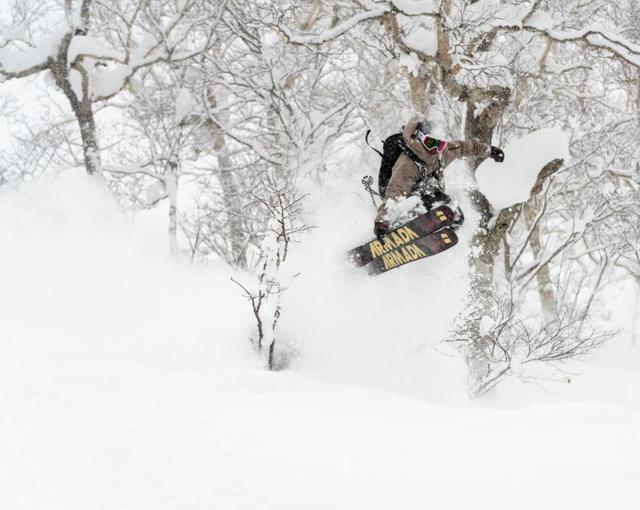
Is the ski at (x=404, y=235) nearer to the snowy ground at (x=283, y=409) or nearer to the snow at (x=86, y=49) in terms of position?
the snowy ground at (x=283, y=409)

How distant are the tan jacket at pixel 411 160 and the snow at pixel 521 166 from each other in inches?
20.7

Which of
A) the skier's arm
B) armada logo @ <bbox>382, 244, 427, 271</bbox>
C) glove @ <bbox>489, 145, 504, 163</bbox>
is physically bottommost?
armada logo @ <bbox>382, 244, 427, 271</bbox>

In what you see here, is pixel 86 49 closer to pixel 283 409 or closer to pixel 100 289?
pixel 100 289

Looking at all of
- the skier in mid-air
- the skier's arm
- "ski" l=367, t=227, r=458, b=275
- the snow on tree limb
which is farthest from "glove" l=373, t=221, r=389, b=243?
the snow on tree limb

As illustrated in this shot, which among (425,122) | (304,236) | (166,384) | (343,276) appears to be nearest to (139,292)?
(304,236)

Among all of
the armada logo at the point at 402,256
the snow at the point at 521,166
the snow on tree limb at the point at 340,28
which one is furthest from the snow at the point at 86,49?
the snow at the point at 521,166

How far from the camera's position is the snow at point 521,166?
6242 mm

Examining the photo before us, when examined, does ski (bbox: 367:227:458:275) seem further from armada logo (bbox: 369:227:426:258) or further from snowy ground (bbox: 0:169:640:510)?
snowy ground (bbox: 0:169:640:510)

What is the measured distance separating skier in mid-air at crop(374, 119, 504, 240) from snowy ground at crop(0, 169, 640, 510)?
1.18 m

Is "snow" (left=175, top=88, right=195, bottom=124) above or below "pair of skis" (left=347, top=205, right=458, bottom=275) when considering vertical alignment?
above

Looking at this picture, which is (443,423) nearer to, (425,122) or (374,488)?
(374,488)

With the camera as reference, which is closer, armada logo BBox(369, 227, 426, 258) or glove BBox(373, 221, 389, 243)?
glove BBox(373, 221, 389, 243)

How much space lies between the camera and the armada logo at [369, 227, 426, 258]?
6418 millimetres

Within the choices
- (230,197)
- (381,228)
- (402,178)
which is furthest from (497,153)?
(230,197)
